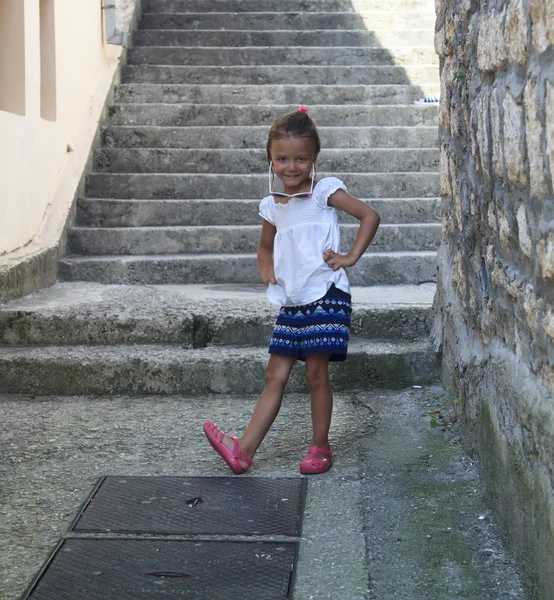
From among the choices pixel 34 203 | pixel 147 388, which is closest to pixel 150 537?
pixel 147 388

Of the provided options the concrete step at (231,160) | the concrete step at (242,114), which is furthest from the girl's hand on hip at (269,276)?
the concrete step at (242,114)

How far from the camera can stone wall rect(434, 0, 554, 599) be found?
213cm

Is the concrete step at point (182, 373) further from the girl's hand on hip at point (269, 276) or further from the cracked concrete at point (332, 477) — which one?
the girl's hand on hip at point (269, 276)

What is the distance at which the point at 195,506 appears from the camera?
2.96 meters

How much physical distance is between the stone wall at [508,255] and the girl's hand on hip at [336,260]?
448mm

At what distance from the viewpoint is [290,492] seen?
308 centimetres

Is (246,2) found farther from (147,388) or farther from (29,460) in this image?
(29,460)

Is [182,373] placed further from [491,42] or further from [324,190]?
[491,42]

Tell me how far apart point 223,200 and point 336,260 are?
2.96 meters

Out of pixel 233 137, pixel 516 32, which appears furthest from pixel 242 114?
pixel 516 32

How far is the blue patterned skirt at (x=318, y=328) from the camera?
3268mm

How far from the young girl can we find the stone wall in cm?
47

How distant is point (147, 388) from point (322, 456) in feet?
3.95

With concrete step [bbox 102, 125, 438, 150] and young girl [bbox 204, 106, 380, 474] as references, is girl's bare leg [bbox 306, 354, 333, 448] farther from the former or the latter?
concrete step [bbox 102, 125, 438, 150]
